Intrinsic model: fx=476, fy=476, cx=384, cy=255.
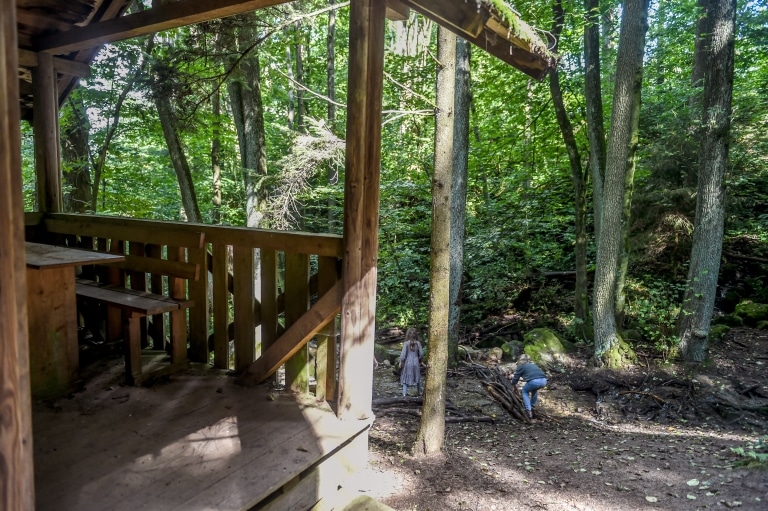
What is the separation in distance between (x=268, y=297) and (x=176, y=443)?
3.66 ft

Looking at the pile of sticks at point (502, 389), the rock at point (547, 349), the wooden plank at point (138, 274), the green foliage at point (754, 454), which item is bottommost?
the pile of sticks at point (502, 389)

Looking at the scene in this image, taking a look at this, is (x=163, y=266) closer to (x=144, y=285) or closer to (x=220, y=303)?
(x=144, y=285)

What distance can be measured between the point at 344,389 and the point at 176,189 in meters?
14.0

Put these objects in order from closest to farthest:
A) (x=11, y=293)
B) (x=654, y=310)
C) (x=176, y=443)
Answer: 1. (x=11, y=293)
2. (x=176, y=443)
3. (x=654, y=310)

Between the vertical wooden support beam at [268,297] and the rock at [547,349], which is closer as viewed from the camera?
the vertical wooden support beam at [268,297]

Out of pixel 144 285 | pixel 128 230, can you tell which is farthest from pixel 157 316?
pixel 128 230

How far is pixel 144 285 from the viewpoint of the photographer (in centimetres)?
404

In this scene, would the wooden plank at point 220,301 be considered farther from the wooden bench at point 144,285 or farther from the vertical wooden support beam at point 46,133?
the vertical wooden support beam at point 46,133

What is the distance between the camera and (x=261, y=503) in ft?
7.70

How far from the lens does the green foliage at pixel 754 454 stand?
4.49m

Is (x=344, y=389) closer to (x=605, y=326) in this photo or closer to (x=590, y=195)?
(x=605, y=326)

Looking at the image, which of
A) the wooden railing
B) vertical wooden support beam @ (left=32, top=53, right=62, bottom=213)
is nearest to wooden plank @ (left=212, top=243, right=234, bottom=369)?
the wooden railing

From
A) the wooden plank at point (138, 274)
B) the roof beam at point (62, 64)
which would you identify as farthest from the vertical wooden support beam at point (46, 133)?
the wooden plank at point (138, 274)

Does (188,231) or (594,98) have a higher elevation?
(594,98)
